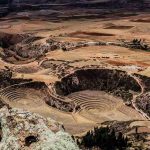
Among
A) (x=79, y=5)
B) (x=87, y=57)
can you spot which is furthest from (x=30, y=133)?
(x=79, y=5)

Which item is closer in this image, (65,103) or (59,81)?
(65,103)

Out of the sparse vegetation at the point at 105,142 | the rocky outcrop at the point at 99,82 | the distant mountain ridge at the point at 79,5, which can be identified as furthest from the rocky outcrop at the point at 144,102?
the distant mountain ridge at the point at 79,5

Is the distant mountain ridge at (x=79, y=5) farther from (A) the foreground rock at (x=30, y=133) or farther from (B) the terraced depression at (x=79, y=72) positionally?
(A) the foreground rock at (x=30, y=133)

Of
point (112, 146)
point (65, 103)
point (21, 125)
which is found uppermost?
point (21, 125)

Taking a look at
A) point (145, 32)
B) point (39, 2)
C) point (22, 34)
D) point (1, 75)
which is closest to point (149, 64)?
point (1, 75)

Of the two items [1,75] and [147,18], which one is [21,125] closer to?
[1,75]

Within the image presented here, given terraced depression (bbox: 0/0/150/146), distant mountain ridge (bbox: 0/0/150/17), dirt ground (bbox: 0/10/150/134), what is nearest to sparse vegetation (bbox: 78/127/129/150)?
terraced depression (bbox: 0/0/150/146)

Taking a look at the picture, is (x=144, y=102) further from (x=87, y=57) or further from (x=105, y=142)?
(x=105, y=142)
